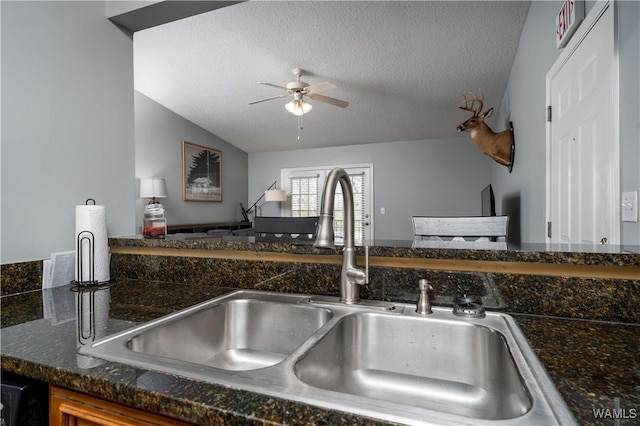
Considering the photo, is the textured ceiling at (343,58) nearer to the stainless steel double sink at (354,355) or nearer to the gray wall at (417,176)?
the gray wall at (417,176)

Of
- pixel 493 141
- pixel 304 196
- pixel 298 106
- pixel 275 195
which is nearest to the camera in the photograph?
pixel 493 141

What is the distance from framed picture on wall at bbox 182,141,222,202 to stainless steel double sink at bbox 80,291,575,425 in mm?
5028

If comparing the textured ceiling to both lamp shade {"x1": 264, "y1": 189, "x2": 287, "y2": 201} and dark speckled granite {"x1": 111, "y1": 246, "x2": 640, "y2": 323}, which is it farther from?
dark speckled granite {"x1": 111, "y1": 246, "x2": 640, "y2": 323}

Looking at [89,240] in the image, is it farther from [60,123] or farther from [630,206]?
[630,206]

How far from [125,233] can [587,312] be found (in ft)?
5.67

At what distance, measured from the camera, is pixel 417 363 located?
0.83 metres

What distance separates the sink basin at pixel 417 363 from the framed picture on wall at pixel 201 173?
17.4ft

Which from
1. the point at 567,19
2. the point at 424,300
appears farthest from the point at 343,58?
the point at 424,300

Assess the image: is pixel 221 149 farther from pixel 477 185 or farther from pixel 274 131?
pixel 477 185

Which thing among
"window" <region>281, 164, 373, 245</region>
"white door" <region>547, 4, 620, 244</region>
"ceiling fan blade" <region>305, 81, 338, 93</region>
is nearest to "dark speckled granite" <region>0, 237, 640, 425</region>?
"white door" <region>547, 4, 620, 244</region>

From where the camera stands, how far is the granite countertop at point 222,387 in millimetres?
455

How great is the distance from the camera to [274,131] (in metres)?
5.89

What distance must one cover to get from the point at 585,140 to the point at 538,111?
856mm

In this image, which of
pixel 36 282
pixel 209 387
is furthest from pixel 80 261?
pixel 209 387
